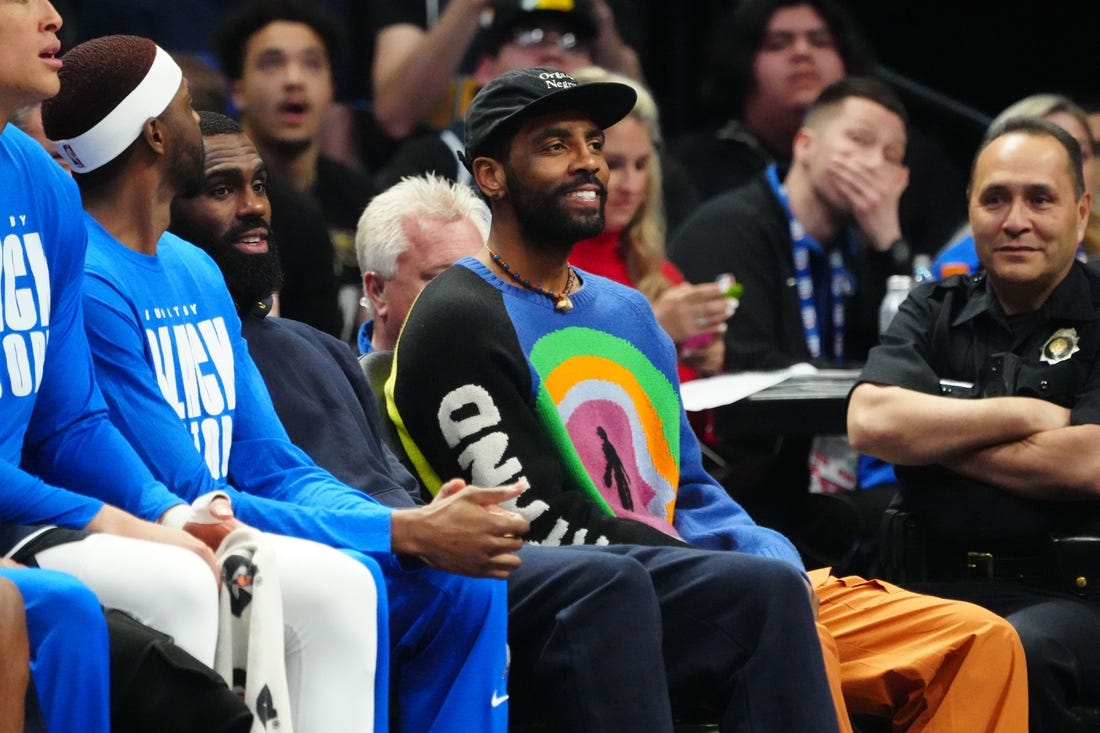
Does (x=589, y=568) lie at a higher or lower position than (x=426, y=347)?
lower

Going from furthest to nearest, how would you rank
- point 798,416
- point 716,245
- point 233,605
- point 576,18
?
point 576,18 → point 716,245 → point 798,416 → point 233,605

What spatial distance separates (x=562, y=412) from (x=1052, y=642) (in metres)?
1.14

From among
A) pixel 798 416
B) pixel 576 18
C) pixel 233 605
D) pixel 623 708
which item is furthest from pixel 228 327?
pixel 576 18

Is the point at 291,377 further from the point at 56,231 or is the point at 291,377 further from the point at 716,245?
the point at 716,245

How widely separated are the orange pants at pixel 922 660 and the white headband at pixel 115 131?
5.16ft

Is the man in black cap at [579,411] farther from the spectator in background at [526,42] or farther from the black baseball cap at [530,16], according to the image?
the black baseball cap at [530,16]

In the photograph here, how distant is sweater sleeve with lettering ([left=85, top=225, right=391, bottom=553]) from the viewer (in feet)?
10.5

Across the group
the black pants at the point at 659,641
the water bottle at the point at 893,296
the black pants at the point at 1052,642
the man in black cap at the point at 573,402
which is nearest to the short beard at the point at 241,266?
the man in black cap at the point at 573,402

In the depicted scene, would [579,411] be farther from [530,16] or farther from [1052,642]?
[530,16]

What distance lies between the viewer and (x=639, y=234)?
213 inches

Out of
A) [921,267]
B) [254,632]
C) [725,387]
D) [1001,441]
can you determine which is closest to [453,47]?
[921,267]

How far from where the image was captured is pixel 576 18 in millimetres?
6082

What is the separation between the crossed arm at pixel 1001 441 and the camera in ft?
13.4

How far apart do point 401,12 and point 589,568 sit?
3570 millimetres
